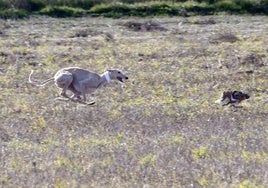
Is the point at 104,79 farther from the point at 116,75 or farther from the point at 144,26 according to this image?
the point at 144,26

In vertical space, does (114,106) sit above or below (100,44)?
above

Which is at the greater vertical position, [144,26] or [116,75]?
[116,75]

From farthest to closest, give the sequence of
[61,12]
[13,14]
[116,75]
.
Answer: [61,12] < [13,14] < [116,75]

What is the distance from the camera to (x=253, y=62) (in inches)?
731

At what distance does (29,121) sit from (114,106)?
1.81m

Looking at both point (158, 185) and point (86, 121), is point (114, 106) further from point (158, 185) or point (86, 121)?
point (158, 185)

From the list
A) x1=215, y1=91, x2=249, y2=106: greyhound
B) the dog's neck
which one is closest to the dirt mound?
the dog's neck

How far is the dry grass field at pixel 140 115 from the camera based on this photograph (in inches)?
336

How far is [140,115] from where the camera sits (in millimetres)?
12406

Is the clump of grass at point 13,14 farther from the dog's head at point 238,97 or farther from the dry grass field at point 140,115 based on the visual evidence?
the dog's head at point 238,97

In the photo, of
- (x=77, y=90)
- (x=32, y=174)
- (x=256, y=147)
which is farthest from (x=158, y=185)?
(x=77, y=90)

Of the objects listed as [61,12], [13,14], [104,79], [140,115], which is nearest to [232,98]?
[140,115]

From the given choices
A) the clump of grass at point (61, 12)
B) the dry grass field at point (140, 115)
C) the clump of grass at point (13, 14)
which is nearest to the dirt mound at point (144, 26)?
the dry grass field at point (140, 115)

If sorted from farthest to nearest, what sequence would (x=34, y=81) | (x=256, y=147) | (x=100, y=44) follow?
(x=100, y=44) < (x=34, y=81) < (x=256, y=147)
